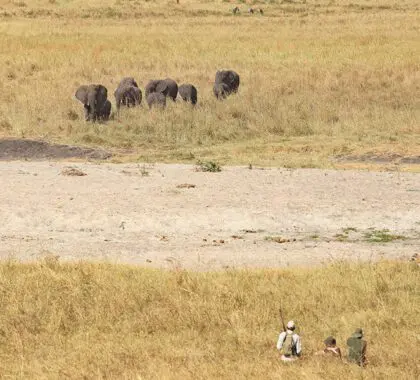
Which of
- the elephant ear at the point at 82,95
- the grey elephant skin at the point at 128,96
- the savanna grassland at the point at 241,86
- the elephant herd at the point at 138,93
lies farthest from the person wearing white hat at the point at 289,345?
the grey elephant skin at the point at 128,96

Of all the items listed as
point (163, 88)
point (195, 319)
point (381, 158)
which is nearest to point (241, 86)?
point (163, 88)

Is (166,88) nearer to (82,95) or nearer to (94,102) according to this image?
(82,95)

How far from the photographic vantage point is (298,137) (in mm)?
28109

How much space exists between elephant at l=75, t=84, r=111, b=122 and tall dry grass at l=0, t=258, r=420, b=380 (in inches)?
586

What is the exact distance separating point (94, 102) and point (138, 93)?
2.48 m

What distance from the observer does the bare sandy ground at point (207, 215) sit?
16.8 m

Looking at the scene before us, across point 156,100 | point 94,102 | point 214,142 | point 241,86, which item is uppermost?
point 94,102

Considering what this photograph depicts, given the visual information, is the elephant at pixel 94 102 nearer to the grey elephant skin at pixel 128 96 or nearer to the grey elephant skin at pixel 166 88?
the grey elephant skin at pixel 128 96

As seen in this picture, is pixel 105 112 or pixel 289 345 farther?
pixel 105 112

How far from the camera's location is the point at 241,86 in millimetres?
34406

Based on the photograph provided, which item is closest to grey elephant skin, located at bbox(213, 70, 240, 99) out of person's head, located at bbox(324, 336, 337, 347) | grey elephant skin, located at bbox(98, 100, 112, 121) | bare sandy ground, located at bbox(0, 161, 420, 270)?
grey elephant skin, located at bbox(98, 100, 112, 121)

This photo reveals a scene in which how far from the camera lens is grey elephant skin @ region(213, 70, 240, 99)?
107 ft

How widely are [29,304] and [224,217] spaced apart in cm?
644

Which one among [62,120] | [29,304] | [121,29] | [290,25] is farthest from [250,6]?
[29,304]
